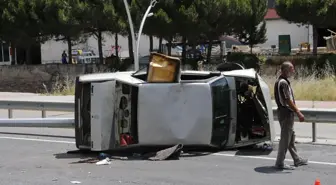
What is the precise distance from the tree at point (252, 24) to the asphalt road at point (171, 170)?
22.5 m

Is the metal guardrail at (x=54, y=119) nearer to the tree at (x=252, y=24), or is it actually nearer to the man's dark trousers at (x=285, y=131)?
the man's dark trousers at (x=285, y=131)

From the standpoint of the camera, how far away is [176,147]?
8648 millimetres

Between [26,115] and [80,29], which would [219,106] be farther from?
[80,29]

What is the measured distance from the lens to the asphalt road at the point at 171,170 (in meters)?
7.25

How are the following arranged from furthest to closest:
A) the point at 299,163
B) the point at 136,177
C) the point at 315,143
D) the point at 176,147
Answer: the point at 315,143 → the point at 176,147 → the point at 299,163 → the point at 136,177

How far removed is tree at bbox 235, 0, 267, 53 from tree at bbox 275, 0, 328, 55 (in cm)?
151

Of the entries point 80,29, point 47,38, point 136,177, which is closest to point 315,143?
point 136,177

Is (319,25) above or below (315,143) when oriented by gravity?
above

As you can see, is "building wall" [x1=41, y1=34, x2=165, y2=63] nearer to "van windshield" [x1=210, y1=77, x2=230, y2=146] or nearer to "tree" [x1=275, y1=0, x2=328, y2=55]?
"tree" [x1=275, y1=0, x2=328, y2=55]

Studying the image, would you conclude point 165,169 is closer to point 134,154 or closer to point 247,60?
point 134,154

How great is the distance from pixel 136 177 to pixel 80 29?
2547cm

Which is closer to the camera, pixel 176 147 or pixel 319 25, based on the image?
pixel 176 147

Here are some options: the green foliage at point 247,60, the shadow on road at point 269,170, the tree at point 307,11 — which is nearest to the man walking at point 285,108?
the shadow on road at point 269,170

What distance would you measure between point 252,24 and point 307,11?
3.69 meters
